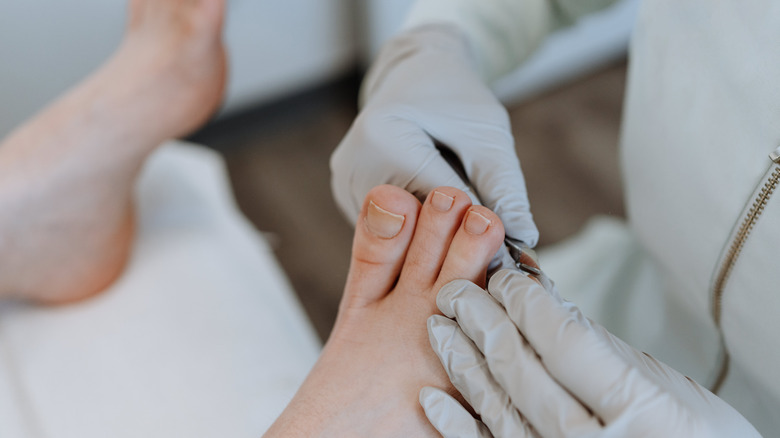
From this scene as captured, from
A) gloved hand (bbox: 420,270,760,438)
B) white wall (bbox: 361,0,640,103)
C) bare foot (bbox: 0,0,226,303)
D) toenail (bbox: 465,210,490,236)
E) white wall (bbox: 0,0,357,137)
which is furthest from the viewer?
white wall (bbox: 361,0,640,103)

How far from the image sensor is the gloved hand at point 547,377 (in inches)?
17.9

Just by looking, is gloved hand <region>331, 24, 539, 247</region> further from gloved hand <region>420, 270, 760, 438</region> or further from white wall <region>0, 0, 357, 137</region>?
white wall <region>0, 0, 357, 137</region>

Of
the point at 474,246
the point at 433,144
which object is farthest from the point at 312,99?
the point at 474,246

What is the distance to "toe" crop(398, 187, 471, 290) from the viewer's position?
58cm

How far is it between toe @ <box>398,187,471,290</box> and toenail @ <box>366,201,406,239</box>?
25mm

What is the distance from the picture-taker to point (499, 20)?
83cm

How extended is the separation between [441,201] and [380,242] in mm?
77

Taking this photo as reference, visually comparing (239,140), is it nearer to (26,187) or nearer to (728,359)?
(26,187)

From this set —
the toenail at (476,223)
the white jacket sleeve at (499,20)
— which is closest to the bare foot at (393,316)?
the toenail at (476,223)

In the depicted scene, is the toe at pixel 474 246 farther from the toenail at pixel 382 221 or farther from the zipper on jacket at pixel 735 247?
the zipper on jacket at pixel 735 247

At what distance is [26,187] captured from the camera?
2.58 ft

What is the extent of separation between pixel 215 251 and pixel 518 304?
0.53 m

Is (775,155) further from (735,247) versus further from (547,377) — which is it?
(547,377)

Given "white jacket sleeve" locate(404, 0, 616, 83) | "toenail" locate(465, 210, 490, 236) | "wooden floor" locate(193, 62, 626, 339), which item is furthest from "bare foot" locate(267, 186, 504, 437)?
"wooden floor" locate(193, 62, 626, 339)
